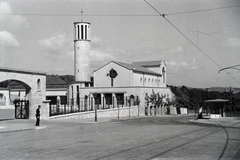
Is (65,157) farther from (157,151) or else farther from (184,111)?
(184,111)

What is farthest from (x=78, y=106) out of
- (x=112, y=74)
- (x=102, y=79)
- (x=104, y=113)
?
(x=102, y=79)

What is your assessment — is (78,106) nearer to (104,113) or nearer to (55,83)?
(104,113)

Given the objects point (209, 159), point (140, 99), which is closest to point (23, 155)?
point (209, 159)

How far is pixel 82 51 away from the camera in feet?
209

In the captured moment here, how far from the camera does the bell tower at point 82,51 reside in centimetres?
6359

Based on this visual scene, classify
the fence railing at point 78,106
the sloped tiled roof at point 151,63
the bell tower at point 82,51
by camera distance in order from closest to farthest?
the fence railing at point 78,106
the bell tower at point 82,51
the sloped tiled roof at point 151,63

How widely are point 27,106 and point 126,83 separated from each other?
3343 centimetres

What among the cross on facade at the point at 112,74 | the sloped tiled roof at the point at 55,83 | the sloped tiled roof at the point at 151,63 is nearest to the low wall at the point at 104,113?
the cross on facade at the point at 112,74

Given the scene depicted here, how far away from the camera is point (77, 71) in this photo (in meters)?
63.9

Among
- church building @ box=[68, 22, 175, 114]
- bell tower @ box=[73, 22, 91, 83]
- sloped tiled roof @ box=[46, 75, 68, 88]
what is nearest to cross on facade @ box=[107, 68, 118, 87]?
church building @ box=[68, 22, 175, 114]

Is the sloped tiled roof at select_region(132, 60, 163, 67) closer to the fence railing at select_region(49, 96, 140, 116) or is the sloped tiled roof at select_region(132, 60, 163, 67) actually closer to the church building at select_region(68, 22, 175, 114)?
the church building at select_region(68, 22, 175, 114)

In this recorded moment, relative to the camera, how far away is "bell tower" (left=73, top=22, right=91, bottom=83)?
63.6 meters

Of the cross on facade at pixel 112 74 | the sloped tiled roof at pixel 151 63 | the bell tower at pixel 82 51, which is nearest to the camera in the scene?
the cross on facade at pixel 112 74

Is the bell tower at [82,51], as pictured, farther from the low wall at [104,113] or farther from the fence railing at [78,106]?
the low wall at [104,113]
